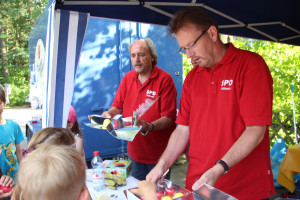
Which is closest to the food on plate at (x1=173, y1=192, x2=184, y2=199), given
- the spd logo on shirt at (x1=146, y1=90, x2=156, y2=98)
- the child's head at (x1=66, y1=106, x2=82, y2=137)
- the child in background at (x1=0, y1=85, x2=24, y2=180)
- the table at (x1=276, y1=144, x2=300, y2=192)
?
the spd logo on shirt at (x1=146, y1=90, x2=156, y2=98)

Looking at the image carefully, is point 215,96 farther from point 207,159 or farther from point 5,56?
point 5,56

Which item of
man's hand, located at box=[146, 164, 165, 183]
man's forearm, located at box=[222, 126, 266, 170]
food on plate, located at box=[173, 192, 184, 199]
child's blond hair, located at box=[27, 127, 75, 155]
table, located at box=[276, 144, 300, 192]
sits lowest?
table, located at box=[276, 144, 300, 192]

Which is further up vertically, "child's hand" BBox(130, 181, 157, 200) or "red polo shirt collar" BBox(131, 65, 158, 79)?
"red polo shirt collar" BBox(131, 65, 158, 79)

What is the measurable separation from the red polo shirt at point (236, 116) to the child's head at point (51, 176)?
0.83 m

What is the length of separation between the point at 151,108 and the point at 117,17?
0.95m

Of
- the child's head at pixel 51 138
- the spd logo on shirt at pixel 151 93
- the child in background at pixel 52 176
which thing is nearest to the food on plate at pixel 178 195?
the child in background at pixel 52 176

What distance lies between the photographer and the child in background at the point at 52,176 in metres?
0.96

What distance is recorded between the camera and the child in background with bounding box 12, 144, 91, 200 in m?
0.96

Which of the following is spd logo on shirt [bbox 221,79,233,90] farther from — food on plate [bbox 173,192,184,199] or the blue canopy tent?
the blue canopy tent

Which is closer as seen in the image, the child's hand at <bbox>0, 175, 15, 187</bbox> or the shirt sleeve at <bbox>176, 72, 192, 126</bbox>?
the shirt sleeve at <bbox>176, 72, 192, 126</bbox>

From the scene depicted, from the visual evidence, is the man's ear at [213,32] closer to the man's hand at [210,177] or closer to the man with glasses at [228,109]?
the man with glasses at [228,109]

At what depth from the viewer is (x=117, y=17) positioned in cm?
249

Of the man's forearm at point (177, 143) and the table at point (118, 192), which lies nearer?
the table at point (118, 192)

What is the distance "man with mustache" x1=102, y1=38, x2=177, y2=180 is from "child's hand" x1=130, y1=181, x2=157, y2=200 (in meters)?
0.93
